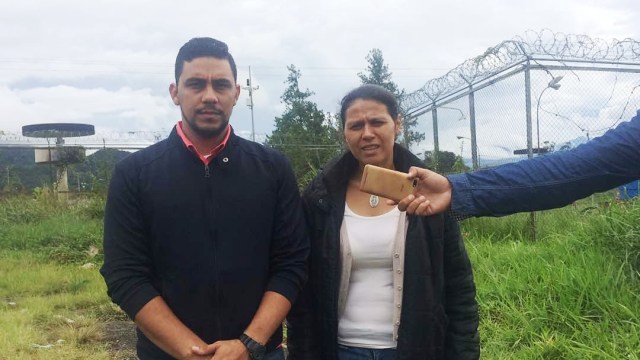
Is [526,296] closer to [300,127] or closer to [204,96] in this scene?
[204,96]

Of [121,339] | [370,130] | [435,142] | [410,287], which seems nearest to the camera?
[410,287]

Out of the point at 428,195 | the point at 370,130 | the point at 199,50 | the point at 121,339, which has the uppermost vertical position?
the point at 199,50

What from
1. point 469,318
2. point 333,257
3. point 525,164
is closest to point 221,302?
point 333,257

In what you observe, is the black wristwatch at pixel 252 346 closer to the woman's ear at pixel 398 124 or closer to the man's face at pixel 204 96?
the man's face at pixel 204 96

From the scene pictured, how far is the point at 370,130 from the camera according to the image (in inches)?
85.2

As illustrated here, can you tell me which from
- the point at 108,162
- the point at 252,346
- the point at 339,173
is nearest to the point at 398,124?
the point at 339,173

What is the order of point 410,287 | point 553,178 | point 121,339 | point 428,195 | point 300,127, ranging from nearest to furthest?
1. point 553,178
2. point 428,195
3. point 410,287
4. point 121,339
5. point 300,127

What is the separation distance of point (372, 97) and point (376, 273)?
64cm

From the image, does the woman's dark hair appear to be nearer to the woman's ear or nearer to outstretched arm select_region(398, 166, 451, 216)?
the woman's ear

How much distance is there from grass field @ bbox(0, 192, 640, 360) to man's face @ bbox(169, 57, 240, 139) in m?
2.14

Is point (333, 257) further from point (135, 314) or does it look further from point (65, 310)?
point (65, 310)

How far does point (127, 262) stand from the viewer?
189 centimetres

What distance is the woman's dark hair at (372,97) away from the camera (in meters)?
2.19

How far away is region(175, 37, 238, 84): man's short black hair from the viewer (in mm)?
2031
